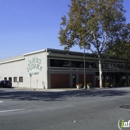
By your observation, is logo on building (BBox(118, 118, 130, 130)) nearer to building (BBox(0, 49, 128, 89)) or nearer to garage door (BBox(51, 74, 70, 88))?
building (BBox(0, 49, 128, 89))

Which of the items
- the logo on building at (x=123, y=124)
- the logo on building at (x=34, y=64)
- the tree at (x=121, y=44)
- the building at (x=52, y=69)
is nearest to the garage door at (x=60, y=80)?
the building at (x=52, y=69)

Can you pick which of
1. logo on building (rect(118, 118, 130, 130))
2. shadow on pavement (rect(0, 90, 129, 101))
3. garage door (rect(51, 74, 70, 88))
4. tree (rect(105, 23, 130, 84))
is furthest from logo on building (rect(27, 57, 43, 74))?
logo on building (rect(118, 118, 130, 130))

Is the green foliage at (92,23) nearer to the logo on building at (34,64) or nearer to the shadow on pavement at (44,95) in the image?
the logo on building at (34,64)

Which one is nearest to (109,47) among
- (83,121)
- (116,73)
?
(116,73)

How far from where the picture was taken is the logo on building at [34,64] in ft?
134

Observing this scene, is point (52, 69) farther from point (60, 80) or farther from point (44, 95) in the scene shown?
point (44, 95)

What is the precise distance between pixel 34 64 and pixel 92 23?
43.7 feet

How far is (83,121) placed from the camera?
28.8 ft

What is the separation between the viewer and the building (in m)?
39.5

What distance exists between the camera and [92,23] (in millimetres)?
37562

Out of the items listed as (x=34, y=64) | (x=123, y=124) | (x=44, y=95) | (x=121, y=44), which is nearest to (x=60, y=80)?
(x=34, y=64)

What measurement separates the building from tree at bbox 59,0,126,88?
340 centimetres

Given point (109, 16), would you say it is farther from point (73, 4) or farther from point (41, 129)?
point (41, 129)

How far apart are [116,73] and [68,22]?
63.4 feet
